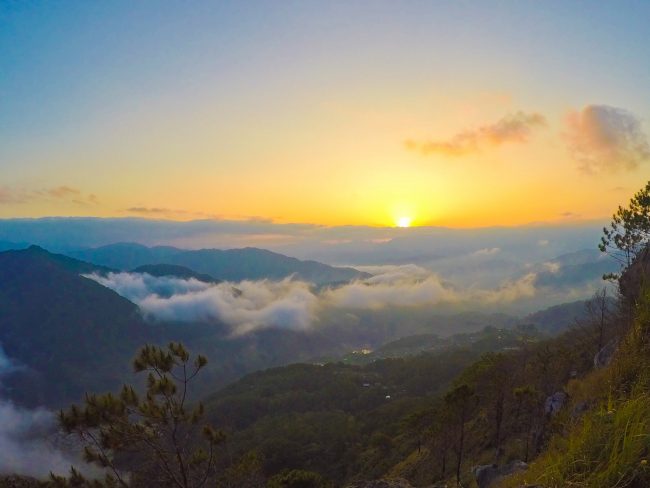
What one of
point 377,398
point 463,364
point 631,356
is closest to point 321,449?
point 377,398

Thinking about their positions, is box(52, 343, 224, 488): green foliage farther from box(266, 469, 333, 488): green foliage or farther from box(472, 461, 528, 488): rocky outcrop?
box(266, 469, 333, 488): green foliage

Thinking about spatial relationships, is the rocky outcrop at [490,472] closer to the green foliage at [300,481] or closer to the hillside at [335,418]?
the hillside at [335,418]

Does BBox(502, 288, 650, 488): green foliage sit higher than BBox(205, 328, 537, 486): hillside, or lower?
higher

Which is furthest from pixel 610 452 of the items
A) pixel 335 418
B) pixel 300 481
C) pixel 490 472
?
pixel 335 418

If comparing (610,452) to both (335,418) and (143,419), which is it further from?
(335,418)

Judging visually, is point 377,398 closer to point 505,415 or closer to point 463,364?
point 463,364

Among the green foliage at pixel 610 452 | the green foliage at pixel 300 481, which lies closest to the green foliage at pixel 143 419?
the green foliage at pixel 610 452

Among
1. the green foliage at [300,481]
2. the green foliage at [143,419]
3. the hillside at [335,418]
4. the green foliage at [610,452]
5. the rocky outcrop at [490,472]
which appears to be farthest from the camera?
the hillside at [335,418]

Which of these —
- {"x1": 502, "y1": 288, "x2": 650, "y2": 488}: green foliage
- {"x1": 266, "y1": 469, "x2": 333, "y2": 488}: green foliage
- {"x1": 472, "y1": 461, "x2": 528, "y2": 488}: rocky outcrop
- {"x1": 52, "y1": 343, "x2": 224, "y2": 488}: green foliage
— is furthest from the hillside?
{"x1": 502, "y1": 288, "x2": 650, "y2": 488}: green foliage

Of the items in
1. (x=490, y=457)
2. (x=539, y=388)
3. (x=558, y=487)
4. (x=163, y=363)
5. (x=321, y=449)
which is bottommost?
(x=321, y=449)

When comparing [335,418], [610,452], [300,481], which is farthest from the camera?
[335,418]

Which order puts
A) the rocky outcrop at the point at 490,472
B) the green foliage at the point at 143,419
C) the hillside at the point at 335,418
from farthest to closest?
the hillside at the point at 335,418 < the rocky outcrop at the point at 490,472 < the green foliage at the point at 143,419
